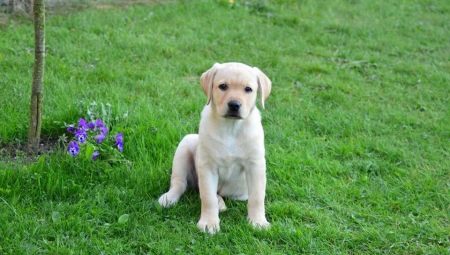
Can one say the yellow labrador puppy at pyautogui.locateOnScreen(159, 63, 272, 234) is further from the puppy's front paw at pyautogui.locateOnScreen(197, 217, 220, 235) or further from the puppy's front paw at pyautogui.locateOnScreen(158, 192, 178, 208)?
the puppy's front paw at pyautogui.locateOnScreen(158, 192, 178, 208)

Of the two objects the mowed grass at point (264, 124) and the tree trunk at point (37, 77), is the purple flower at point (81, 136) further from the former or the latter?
the tree trunk at point (37, 77)

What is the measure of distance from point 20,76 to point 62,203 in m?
2.61

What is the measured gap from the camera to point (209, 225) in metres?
4.20

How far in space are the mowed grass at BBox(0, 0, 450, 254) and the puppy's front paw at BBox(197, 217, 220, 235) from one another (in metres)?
0.05

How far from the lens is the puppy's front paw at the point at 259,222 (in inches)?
167

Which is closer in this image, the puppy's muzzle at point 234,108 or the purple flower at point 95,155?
the puppy's muzzle at point 234,108

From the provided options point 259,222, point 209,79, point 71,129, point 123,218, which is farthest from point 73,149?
point 259,222

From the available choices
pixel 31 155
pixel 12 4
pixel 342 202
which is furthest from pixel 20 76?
pixel 342 202

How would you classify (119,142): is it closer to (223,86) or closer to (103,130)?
(103,130)

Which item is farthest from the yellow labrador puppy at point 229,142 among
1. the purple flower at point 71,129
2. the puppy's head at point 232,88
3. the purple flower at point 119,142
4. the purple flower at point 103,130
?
the purple flower at point 71,129

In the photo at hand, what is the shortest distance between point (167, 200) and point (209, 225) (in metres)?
0.46

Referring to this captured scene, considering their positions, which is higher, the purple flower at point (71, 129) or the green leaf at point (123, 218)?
the purple flower at point (71, 129)

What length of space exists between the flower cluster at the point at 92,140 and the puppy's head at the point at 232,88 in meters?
1.08

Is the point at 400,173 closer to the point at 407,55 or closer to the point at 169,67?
the point at 169,67
